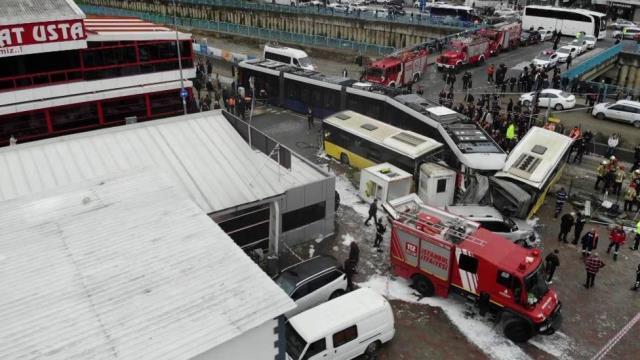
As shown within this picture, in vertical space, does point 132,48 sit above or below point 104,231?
above

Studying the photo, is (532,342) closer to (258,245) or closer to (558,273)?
(558,273)

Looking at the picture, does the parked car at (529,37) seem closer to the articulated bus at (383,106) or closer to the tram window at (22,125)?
the articulated bus at (383,106)

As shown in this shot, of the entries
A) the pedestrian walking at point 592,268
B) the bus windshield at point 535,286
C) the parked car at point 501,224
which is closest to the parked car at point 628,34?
the parked car at point 501,224

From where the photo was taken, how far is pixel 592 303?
17500 millimetres

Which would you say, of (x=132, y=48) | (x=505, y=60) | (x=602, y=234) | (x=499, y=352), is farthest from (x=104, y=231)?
(x=505, y=60)

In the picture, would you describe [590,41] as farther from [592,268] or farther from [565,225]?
[592,268]

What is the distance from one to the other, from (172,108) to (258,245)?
13.1 meters

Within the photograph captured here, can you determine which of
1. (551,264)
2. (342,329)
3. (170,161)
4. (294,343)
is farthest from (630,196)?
(170,161)

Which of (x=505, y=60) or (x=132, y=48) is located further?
(x=505, y=60)

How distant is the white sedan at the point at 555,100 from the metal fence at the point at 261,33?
776 inches

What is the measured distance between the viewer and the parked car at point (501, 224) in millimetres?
19406

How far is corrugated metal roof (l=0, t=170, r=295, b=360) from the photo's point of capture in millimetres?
9445

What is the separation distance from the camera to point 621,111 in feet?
105

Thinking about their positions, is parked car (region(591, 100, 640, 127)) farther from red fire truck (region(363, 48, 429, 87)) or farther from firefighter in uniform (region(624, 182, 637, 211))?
red fire truck (region(363, 48, 429, 87))
